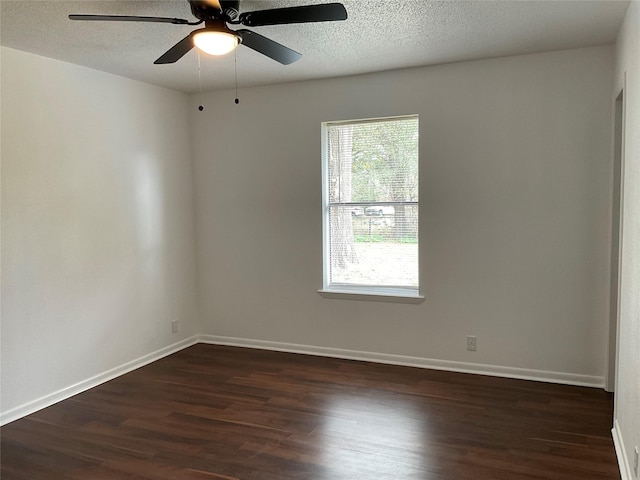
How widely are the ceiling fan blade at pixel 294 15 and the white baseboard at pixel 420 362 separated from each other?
9.58 ft

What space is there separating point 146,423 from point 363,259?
223 cm

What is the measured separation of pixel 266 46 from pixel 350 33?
0.71m

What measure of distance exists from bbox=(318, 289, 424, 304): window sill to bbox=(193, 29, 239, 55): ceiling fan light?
8.25 ft

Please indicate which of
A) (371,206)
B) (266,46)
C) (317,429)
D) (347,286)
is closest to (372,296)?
(347,286)

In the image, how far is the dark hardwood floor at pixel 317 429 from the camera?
2691 millimetres

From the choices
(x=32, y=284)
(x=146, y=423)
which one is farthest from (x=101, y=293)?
(x=146, y=423)

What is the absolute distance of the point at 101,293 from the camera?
411 cm

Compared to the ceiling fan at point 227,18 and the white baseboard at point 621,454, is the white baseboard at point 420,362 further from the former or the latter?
→ the ceiling fan at point 227,18

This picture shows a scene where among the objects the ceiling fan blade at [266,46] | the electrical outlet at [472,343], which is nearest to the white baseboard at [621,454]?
the electrical outlet at [472,343]

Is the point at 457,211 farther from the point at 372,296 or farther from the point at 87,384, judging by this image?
the point at 87,384

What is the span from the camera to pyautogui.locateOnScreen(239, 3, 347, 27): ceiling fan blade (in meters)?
2.34

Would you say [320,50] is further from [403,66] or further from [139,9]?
[139,9]

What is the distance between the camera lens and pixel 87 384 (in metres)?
3.96

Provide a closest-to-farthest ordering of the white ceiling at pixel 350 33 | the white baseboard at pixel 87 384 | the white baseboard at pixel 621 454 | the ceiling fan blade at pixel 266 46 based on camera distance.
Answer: the white baseboard at pixel 621 454 < the ceiling fan blade at pixel 266 46 < the white ceiling at pixel 350 33 < the white baseboard at pixel 87 384
